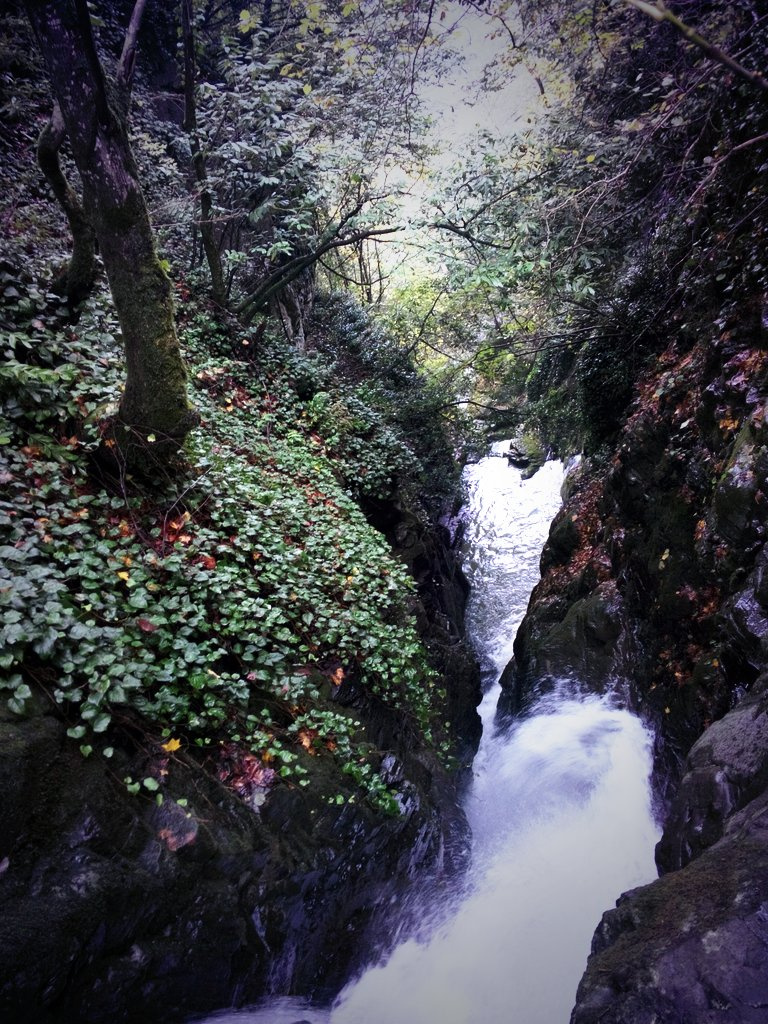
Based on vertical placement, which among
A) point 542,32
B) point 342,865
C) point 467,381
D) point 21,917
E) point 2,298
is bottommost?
point 21,917

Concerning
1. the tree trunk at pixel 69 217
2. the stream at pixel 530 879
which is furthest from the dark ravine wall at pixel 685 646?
the tree trunk at pixel 69 217

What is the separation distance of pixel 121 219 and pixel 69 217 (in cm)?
216

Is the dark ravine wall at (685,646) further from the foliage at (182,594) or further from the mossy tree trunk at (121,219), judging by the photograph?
the mossy tree trunk at (121,219)

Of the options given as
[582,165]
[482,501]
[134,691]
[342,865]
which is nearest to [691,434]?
[582,165]

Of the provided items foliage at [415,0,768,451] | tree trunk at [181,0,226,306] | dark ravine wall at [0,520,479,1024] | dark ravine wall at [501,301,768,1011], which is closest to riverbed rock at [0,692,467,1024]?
dark ravine wall at [0,520,479,1024]

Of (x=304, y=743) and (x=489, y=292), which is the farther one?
(x=489, y=292)

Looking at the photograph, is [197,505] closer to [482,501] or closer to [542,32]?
[542,32]

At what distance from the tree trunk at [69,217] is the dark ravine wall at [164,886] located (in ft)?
15.6

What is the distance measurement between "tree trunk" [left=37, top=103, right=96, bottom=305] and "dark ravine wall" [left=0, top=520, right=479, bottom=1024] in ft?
15.6

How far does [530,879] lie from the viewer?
5508mm

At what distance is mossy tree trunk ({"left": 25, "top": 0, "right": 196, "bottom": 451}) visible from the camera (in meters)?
3.48

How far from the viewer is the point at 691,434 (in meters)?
6.30

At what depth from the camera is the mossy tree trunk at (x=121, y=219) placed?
137 inches

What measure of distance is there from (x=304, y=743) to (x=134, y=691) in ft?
4.69
